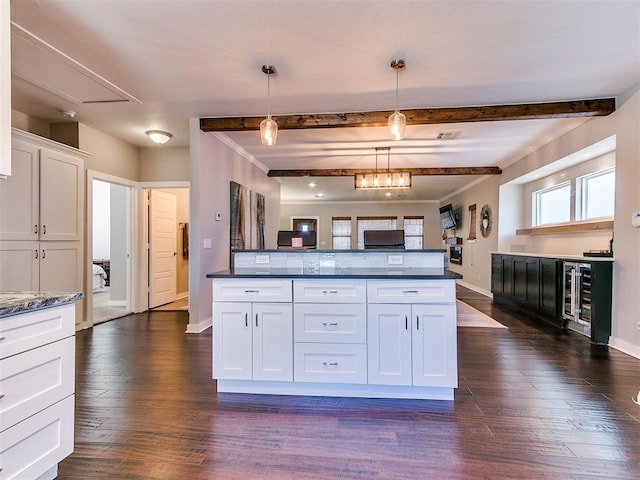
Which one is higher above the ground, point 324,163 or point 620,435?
point 324,163

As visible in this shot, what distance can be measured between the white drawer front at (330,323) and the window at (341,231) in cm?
902

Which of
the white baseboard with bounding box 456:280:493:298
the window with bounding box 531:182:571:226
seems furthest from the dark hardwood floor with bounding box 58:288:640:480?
the white baseboard with bounding box 456:280:493:298

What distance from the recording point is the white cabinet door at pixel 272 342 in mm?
2305

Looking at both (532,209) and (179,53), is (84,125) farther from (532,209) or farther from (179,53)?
(532,209)

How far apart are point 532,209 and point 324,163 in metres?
3.84

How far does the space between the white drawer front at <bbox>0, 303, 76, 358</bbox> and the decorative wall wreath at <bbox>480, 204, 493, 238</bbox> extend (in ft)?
23.3

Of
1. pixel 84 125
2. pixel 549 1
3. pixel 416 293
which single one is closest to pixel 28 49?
pixel 84 125

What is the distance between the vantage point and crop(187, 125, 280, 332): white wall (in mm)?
4004

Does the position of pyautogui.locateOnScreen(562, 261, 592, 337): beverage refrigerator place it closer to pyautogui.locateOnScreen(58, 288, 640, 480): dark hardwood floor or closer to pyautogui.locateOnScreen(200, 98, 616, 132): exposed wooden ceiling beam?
pyautogui.locateOnScreen(58, 288, 640, 480): dark hardwood floor

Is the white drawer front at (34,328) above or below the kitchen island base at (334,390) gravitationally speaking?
above

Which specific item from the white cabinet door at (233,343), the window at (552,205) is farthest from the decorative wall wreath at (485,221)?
the white cabinet door at (233,343)

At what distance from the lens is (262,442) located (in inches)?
70.4

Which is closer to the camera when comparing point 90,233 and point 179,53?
point 179,53

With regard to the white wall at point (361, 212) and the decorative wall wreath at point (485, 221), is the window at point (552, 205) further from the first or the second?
the white wall at point (361, 212)
